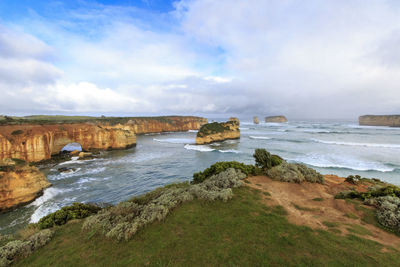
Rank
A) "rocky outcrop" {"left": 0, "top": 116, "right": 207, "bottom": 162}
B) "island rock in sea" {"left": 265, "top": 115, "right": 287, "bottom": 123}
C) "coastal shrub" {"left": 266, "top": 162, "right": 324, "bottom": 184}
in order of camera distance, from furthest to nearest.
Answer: "island rock in sea" {"left": 265, "top": 115, "right": 287, "bottom": 123}
"rocky outcrop" {"left": 0, "top": 116, "right": 207, "bottom": 162}
"coastal shrub" {"left": 266, "top": 162, "right": 324, "bottom": 184}

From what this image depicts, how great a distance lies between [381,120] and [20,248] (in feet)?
545

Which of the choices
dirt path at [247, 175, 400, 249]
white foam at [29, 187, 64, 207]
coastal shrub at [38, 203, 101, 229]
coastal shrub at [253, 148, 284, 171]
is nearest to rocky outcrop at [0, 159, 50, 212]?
white foam at [29, 187, 64, 207]

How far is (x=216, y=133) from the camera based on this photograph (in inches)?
1912

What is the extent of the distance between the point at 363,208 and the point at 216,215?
6404 millimetres

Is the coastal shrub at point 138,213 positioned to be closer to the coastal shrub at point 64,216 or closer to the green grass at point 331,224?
the coastal shrub at point 64,216

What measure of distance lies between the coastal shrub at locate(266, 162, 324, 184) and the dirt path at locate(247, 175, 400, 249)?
37 cm

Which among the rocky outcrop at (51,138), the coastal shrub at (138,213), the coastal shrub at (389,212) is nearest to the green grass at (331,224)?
the coastal shrub at (389,212)

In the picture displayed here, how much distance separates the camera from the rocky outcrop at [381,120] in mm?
99137

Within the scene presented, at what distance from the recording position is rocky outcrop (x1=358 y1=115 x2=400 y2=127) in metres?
99.1

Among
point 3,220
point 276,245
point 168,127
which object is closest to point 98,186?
point 3,220

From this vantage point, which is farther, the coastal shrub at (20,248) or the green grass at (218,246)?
the coastal shrub at (20,248)

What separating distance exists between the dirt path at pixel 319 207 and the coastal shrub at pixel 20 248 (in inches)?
344

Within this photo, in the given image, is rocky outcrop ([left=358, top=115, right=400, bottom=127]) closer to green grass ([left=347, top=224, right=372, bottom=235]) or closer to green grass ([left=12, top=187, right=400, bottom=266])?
green grass ([left=347, top=224, right=372, bottom=235])

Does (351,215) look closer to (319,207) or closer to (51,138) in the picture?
(319,207)
